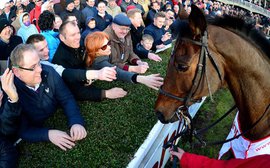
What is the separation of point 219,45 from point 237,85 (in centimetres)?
44

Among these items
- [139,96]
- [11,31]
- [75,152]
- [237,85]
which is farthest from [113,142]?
[11,31]

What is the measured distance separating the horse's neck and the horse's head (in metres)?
0.15

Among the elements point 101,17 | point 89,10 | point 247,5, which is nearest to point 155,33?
point 101,17

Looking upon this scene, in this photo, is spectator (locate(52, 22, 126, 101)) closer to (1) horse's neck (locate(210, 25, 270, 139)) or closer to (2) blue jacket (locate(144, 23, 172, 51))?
(1) horse's neck (locate(210, 25, 270, 139))

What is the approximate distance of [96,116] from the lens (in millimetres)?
3727

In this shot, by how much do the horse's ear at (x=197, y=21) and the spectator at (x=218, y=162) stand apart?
43.0 inches

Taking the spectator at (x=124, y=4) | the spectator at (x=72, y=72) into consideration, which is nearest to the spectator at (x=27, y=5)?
the spectator at (x=124, y=4)

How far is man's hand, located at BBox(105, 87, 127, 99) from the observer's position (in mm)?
4023

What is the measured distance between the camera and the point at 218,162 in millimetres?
2211

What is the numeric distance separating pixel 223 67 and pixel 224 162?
0.93 metres

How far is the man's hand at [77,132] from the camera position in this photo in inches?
123

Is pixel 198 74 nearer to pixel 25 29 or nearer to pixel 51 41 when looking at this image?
pixel 51 41

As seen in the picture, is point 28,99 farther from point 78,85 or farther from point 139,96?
point 139,96

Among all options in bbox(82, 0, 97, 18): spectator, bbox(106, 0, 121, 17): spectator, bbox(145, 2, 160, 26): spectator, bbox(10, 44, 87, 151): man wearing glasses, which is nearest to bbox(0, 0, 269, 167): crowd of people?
bbox(10, 44, 87, 151): man wearing glasses
